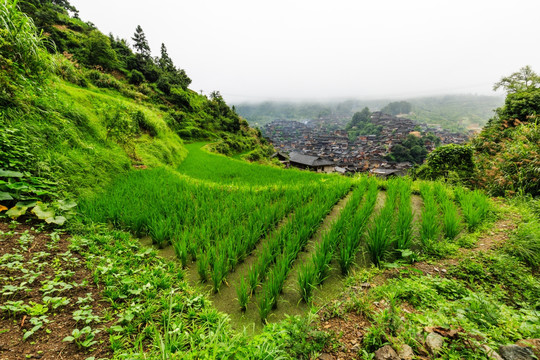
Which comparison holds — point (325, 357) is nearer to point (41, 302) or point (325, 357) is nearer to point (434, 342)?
point (434, 342)

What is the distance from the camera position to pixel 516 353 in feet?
4.12

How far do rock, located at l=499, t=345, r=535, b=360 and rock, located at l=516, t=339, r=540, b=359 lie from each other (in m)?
0.04

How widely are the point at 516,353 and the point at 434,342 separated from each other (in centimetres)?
46

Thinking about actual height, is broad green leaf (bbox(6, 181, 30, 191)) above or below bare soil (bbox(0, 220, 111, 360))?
above

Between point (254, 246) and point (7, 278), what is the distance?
272 centimetres

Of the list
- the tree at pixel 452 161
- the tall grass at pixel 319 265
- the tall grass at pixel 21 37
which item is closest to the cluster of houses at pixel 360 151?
the tree at pixel 452 161

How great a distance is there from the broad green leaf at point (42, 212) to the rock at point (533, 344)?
5220mm

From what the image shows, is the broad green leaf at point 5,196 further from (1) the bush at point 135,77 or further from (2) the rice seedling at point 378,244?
(1) the bush at point 135,77

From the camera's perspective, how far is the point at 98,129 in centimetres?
688

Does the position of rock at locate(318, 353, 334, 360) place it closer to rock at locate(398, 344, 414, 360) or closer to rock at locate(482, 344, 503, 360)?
rock at locate(398, 344, 414, 360)

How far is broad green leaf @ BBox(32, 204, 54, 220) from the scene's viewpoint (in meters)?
2.76

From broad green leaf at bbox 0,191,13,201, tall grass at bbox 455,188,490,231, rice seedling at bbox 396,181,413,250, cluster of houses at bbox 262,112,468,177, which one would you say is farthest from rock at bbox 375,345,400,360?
cluster of houses at bbox 262,112,468,177

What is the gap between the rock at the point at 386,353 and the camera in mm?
1355

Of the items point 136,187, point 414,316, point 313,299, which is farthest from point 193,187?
point 414,316
